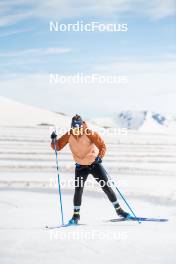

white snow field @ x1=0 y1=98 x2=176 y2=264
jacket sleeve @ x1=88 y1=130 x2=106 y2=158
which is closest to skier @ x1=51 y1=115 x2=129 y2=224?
jacket sleeve @ x1=88 y1=130 x2=106 y2=158

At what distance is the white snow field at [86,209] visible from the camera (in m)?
4.75

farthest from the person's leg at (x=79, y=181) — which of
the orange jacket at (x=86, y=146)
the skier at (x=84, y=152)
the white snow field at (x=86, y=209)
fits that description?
the white snow field at (x=86, y=209)

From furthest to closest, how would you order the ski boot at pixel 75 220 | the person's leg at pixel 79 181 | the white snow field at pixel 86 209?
1. the person's leg at pixel 79 181
2. the ski boot at pixel 75 220
3. the white snow field at pixel 86 209

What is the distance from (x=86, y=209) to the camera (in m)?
7.40

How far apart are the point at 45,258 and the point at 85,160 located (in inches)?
78.8

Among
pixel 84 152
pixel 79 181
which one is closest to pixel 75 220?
pixel 79 181

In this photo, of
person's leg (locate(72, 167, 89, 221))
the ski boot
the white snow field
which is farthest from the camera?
person's leg (locate(72, 167, 89, 221))

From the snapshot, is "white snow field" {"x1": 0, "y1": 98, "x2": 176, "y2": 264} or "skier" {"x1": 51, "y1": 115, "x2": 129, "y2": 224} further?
"skier" {"x1": 51, "y1": 115, "x2": 129, "y2": 224}

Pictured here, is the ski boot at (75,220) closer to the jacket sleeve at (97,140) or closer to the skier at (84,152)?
the skier at (84,152)

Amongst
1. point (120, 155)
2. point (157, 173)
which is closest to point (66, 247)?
point (157, 173)

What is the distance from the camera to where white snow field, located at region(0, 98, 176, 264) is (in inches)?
187

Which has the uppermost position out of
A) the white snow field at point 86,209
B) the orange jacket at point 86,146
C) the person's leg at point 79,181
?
the orange jacket at point 86,146

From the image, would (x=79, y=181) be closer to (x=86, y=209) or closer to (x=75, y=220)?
(x=75, y=220)

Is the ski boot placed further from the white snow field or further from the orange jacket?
the orange jacket
